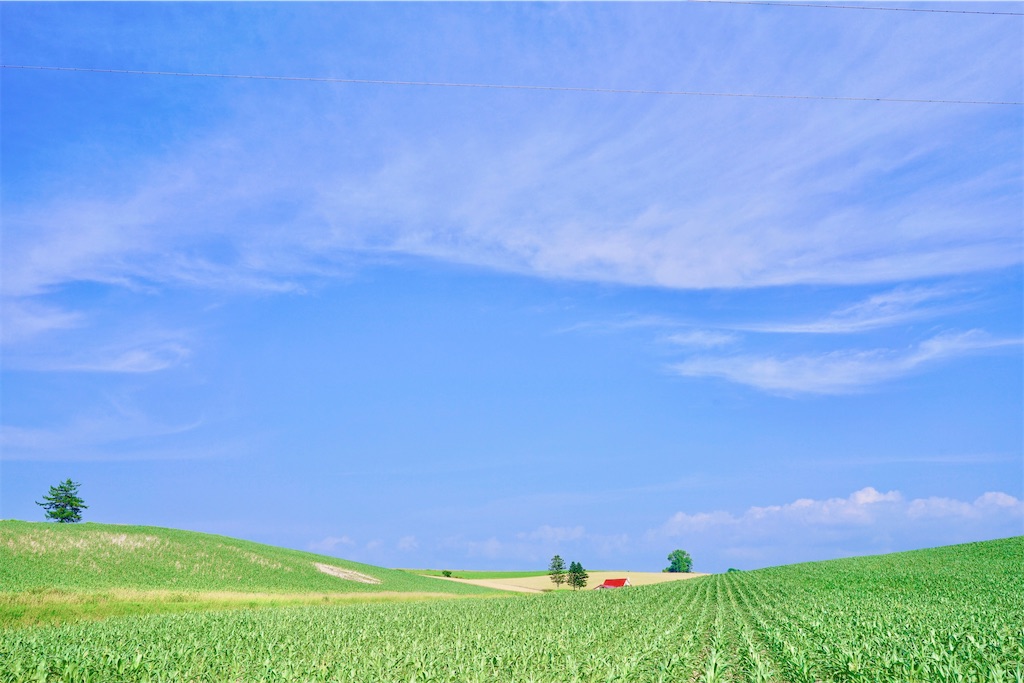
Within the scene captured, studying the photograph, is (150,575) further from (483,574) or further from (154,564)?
(483,574)

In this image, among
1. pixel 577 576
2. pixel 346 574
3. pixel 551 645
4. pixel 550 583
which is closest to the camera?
pixel 551 645

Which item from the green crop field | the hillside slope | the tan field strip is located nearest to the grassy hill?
the hillside slope

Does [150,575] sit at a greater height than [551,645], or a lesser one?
greater

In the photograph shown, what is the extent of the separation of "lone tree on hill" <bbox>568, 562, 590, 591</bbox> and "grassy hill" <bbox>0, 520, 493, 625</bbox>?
3220 centimetres

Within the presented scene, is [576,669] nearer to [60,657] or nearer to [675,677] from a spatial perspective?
[675,677]

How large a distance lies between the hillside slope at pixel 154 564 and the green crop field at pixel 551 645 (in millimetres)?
26637

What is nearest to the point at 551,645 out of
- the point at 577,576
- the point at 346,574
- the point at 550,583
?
the point at 346,574

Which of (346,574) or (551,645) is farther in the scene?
(346,574)

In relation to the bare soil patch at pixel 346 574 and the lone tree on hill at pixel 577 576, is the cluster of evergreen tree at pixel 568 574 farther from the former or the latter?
the bare soil patch at pixel 346 574

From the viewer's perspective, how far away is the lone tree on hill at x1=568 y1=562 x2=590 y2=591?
4616 inches

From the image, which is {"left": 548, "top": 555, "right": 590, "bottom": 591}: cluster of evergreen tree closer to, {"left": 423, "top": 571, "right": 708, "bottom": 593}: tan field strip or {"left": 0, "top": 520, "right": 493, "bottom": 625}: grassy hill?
{"left": 423, "top": 571, "right": 708, "bottom": 593}: tan field strip

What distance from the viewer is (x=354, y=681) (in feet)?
49.0

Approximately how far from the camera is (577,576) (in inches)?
4626

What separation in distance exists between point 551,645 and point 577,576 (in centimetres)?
10317
